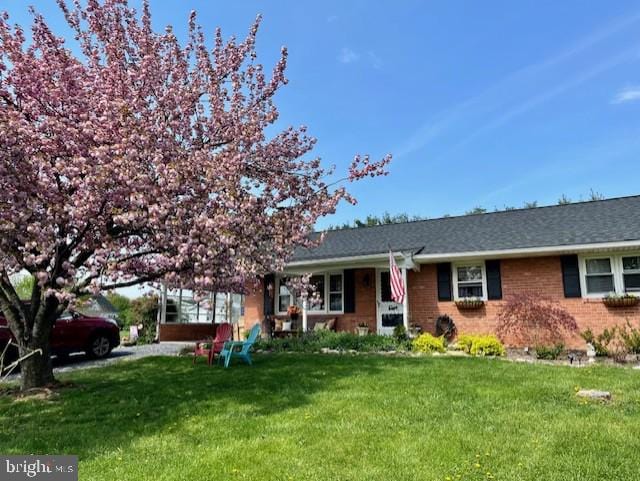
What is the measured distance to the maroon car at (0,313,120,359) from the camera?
1137 cm


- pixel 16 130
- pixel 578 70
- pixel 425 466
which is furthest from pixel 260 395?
pixel 578 70

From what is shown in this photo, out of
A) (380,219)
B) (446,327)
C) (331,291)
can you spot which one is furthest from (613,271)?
(380,219)

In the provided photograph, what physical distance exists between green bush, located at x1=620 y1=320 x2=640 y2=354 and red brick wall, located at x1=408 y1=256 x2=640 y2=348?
1.04 feet

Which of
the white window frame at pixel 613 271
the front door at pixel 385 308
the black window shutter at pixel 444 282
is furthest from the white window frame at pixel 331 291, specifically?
the white window frame at pixel 613 271

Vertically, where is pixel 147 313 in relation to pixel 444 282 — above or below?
below

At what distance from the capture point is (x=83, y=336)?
1195cm

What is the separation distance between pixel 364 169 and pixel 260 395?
168 inches

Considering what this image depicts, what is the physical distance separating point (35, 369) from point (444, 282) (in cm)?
1008

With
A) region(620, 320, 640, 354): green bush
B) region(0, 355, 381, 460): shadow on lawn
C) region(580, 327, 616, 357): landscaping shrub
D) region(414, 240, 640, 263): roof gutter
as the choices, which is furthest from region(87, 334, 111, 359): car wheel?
region(620, 320, 640, 354): green bush

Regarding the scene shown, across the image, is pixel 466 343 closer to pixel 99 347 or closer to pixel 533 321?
pixel 533 321

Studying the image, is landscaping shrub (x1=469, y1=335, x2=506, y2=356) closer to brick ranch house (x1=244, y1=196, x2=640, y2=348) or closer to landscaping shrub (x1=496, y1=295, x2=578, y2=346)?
landscaping shrub (x1=496, y1=295, x2=578, y2=346)

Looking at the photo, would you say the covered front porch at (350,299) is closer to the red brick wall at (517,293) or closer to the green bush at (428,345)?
the red brick wall at (517,293)

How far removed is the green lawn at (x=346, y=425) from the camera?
3.74 meters

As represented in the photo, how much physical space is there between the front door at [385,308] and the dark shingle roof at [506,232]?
3.31 ft
